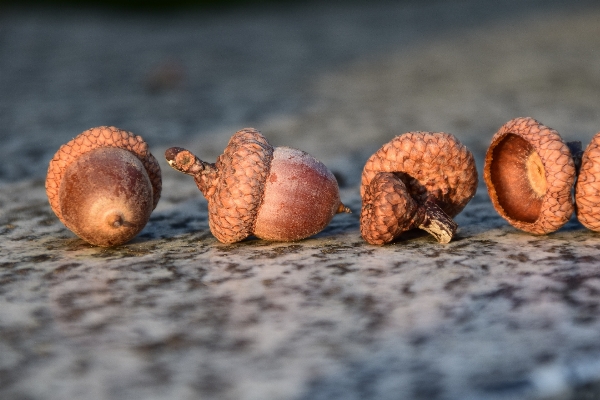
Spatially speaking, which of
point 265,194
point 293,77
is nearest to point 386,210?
point 265,194

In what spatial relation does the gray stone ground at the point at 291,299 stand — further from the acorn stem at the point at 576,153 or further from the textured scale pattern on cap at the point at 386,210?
the acorn stem at the point at 576,153

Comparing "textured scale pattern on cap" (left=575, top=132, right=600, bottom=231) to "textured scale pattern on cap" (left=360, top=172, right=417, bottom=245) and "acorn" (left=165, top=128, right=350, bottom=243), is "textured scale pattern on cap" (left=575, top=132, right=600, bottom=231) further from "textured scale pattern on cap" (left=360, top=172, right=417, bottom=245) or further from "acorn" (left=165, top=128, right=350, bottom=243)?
"acorn" (left=165, top=128, right=350, bottom=243)

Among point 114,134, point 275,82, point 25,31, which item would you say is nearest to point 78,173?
point 114,134

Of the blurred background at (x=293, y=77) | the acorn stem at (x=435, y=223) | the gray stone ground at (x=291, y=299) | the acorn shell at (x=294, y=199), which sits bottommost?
the gray stone ground at (x=291, y=299)

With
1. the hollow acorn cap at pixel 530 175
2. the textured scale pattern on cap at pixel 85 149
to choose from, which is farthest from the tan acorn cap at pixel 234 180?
the hollow acorn cap at pixel 530 175

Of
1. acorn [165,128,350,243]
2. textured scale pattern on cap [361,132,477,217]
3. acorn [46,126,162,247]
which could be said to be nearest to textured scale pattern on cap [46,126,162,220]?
acorn [46,126,162,247]

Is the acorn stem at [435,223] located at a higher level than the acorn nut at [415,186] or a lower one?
lower
